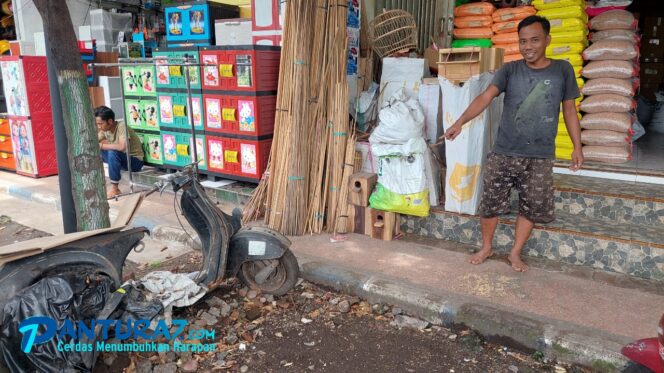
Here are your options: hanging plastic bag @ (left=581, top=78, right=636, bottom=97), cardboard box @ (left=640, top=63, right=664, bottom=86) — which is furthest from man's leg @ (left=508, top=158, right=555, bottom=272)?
cardboard box @ (left=640, top=63, right=664, bottom=86)

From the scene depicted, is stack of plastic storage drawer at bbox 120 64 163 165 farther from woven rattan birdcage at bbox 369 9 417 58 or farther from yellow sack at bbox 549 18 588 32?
yellow sack at bbox 549 18 588 32

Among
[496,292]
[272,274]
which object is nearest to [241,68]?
[272,274]

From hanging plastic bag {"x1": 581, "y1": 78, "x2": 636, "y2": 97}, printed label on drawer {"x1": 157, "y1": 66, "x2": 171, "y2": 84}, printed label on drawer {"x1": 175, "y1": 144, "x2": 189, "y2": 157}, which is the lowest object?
printed label on drawer {"x1": 175, "y1": 144, "x2": 189, "y2": 157}

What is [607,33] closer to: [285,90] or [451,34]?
[451,34]

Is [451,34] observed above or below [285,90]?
above

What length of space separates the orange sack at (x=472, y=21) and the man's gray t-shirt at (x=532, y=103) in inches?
98.5

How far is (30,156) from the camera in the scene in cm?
710

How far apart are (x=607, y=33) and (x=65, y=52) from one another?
17.2 ft

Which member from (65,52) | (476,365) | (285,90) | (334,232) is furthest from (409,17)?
(476,365)

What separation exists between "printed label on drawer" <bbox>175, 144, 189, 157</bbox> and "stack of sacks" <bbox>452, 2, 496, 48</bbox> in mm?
3548

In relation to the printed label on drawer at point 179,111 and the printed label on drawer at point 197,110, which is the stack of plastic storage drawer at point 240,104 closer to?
the printed label on drawer at point 197,110

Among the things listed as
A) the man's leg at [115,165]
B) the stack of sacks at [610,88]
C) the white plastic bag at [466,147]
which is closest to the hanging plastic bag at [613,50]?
the stack of sacks at [610,88]

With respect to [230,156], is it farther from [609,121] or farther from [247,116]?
[609,121]

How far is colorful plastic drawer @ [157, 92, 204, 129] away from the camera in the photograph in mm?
5719
